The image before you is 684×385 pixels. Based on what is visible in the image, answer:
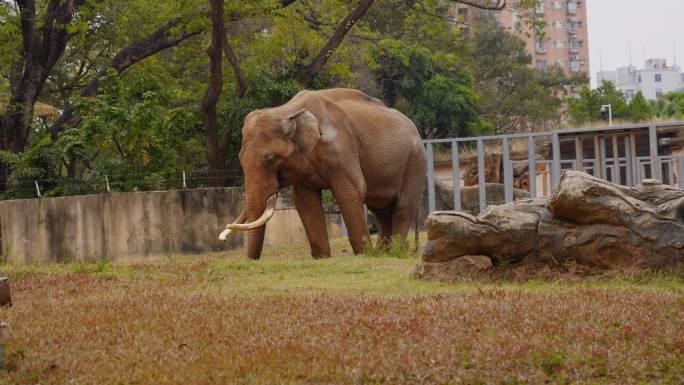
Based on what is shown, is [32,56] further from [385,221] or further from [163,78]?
[385,221]

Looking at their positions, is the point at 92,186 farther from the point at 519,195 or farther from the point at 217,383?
the point at 217,383

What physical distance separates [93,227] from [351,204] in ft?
22.3

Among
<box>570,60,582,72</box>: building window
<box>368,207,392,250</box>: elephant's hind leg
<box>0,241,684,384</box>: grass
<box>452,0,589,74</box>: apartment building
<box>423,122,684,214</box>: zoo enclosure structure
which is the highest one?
<box>452,0,589,74</box>: apartment building

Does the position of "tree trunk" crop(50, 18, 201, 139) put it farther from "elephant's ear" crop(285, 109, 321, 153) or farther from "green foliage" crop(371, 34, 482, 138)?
"green foliage" crop(371, 34, 482, 138)

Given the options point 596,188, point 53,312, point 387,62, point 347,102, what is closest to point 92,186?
point 347,102

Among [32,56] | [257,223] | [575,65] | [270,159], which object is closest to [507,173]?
[270,159]

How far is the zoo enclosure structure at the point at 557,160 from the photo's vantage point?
82.3ft

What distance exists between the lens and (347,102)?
18.0m

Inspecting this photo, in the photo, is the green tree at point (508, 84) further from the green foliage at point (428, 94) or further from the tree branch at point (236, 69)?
the tree branch at point (236, 69)

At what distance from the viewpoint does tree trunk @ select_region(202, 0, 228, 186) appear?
23.4 meters

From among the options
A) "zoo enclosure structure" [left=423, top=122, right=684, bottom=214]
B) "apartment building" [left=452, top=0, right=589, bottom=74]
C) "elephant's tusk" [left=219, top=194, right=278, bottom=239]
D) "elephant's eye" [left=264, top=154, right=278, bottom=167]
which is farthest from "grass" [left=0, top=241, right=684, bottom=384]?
"apartment building" [left=452, top=0, right=589, bottom=74]

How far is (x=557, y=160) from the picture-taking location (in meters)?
24.8

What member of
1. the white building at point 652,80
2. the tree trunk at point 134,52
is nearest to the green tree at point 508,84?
the tree trunk at point 134,52

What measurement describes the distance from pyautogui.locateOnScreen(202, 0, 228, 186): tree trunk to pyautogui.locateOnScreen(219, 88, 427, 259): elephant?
5.89m
